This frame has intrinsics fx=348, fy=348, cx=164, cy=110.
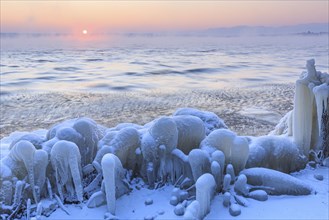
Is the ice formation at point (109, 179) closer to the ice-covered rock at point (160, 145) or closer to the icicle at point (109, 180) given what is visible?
the icicle at point (109, 180)

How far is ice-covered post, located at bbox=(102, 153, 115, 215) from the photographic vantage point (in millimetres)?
5398

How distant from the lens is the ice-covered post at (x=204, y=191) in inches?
209

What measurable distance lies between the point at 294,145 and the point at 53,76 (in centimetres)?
2100

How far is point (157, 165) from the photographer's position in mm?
6371

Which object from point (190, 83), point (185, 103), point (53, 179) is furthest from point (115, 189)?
point (190, 83)

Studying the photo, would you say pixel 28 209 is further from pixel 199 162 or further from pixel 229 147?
pixel 229 147

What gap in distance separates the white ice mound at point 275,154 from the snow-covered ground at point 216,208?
0.86 meters

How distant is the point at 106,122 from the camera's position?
12.4 metres

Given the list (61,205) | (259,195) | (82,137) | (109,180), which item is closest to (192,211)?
(109,180)

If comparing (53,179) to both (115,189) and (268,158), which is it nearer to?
(115,189)

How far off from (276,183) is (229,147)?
3.40 ft

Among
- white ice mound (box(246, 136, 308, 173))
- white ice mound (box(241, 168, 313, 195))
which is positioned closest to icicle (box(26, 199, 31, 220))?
white ice mound (box(241, 168, 313, 195))

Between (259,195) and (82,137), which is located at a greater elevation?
(82,137)

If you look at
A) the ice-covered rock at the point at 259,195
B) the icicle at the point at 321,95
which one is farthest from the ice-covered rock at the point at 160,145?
the icicle at the point at 321,95
